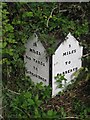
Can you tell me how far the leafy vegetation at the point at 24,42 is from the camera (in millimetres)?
2199

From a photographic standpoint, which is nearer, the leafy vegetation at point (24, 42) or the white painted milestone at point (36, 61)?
the leafy vegetation at point (24, 42)

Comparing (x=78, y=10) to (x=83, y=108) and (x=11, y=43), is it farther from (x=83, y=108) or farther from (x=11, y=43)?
(x=83, y=108)

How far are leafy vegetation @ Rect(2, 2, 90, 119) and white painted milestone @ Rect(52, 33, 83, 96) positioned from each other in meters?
0.04

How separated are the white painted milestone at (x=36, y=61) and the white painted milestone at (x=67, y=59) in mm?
47

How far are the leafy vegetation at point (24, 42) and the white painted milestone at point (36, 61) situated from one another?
3cm

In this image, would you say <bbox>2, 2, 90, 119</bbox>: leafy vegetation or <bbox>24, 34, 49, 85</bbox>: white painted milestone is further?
<bbox>24, 34, 49, 85</bbox>: white painted milestone

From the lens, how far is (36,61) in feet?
7.70

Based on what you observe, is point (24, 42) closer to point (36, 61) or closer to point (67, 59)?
point (36, 61)

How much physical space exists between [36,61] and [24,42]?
0.39 ft

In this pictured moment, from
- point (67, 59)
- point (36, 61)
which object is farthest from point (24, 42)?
point (67, 59)

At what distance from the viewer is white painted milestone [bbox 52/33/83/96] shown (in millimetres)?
2291

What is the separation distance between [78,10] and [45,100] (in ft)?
1.89

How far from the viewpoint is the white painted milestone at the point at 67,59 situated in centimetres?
229

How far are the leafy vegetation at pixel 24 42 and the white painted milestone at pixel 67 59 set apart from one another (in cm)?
4
